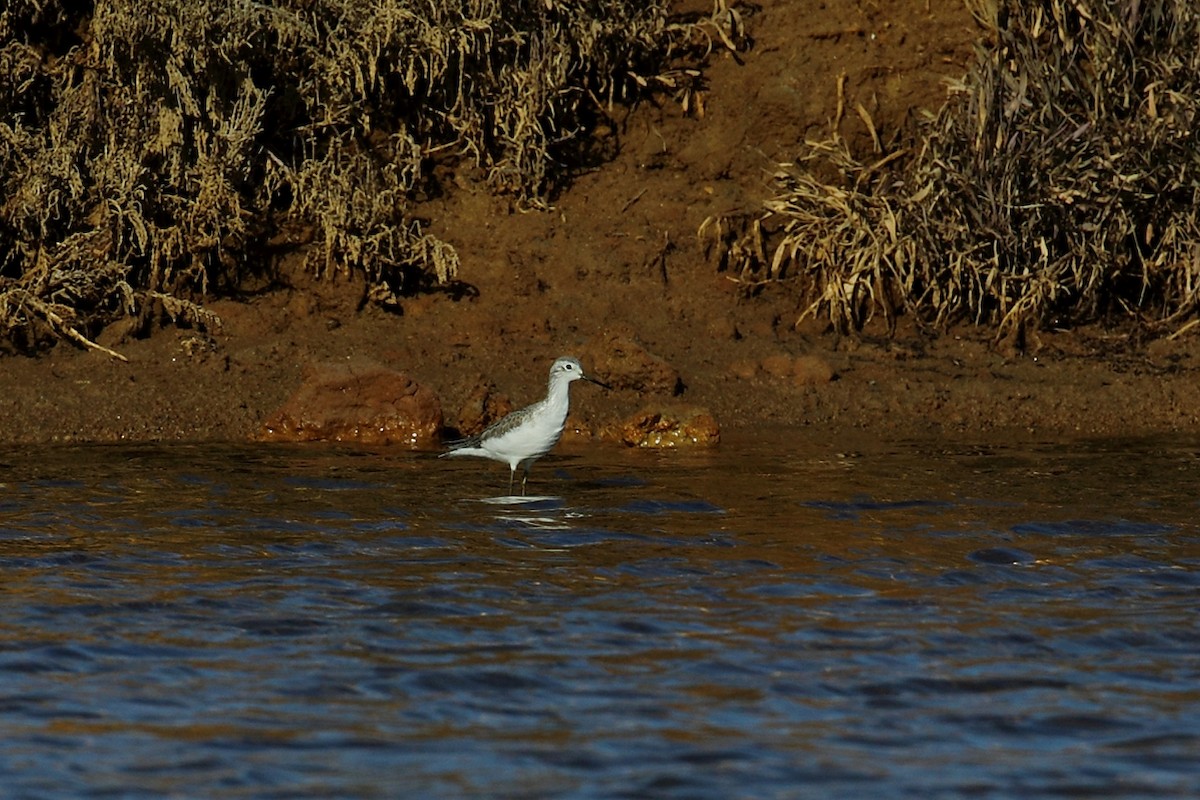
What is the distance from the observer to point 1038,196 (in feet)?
41.3

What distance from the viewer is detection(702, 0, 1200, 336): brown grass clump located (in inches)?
493

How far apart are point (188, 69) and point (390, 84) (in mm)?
1661

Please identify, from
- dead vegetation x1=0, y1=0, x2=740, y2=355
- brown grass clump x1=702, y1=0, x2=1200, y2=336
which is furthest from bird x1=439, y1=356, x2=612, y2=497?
brown grass clump x1=702, y1=0, x2=1200, y2=336

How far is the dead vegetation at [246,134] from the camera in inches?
480

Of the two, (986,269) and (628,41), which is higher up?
(628,41)

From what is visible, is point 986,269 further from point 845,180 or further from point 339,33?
point 339,33

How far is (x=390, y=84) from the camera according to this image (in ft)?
44.2

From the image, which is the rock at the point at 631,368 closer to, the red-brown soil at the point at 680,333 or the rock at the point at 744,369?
the red-brown soil at the point at 680,333

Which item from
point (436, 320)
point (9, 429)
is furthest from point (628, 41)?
point (9, 429)

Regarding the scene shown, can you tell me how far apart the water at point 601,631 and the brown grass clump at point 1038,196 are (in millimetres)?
2546

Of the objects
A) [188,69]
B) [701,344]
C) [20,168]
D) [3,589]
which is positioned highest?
[188,69]

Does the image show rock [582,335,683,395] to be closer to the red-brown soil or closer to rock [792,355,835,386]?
the red-brown soil

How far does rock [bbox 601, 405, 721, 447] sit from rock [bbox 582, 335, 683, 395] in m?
0.56

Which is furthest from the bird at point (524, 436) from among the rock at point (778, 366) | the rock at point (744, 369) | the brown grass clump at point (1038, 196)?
the brown grass clump at point (1038, 196)
